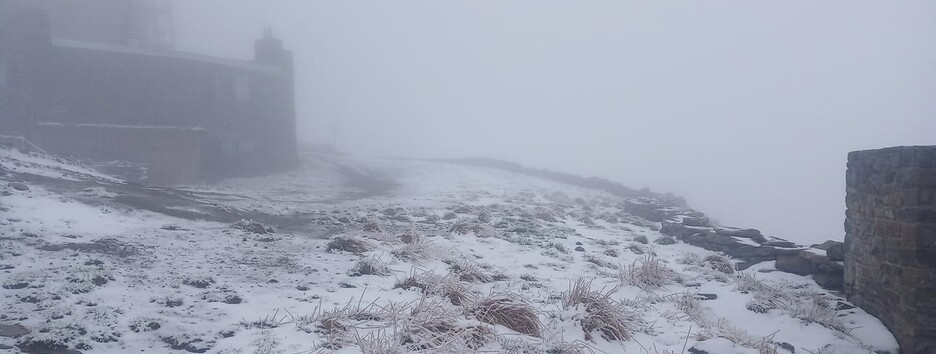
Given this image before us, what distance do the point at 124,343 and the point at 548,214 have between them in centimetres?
1357

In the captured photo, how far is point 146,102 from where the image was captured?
86.8 ft

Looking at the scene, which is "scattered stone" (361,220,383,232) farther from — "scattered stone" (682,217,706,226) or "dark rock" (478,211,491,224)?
"scattered stone" (682,217,706,226)

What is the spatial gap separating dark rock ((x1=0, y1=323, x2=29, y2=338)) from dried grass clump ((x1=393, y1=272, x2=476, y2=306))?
13.3 ft

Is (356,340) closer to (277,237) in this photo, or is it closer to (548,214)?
(277,237)

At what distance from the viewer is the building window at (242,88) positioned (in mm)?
30375

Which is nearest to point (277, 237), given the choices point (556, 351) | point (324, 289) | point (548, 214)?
point (324, 289)

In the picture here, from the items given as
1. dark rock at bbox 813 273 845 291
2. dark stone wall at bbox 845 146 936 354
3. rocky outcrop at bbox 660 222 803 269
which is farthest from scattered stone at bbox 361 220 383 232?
dark stone wall at bbox 845 146 936 354

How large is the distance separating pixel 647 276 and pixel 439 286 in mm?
3971

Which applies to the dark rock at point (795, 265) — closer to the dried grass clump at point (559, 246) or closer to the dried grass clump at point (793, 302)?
the dried grass clump at point (793, 302)

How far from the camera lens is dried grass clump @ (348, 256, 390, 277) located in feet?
27.3

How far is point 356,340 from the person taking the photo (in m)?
5.55

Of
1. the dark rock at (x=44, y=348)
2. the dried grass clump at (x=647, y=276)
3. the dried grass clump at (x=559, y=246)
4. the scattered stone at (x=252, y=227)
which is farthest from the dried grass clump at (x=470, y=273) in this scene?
the dark rock at (x=44, y=348)

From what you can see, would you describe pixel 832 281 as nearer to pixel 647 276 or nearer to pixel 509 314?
pixel 647 276

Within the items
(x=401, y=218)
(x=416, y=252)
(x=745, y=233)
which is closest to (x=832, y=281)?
(x=745, y=233)
